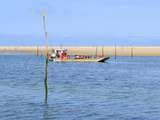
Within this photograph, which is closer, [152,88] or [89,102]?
[89,102]

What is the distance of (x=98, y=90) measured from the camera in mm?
60406

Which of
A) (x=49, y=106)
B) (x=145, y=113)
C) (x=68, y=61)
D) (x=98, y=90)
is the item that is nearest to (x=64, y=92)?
(x=98, y=90)

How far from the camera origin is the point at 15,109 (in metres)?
44.1

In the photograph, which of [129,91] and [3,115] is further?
[129,91]

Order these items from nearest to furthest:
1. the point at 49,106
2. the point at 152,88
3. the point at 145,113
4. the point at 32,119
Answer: the point at 32,119
the point at 145,113
the point at 49,106
the point at 152,88

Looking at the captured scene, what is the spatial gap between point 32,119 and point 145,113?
829 centimetres

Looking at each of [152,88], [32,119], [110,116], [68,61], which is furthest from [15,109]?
[68,61]

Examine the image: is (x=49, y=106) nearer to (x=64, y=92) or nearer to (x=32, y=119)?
(x=32, y=119)

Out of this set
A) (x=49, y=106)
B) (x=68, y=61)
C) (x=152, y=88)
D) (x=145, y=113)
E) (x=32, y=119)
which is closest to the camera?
(x=32, y=119)

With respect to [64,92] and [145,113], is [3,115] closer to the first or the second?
[145,113]

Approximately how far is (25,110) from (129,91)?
59.5 ft

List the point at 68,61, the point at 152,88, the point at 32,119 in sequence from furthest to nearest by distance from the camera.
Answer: the point at 68,61 < the point at 152,88 < the point at 32,119

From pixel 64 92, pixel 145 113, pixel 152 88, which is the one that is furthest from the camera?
pixel 152 88

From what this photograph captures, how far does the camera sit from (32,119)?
132 ft
